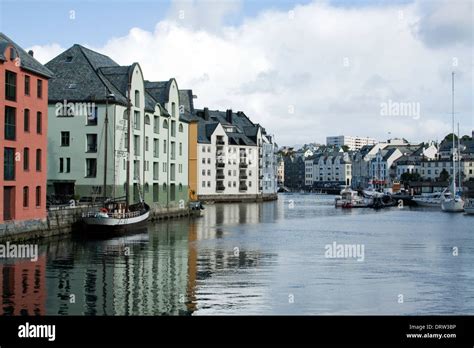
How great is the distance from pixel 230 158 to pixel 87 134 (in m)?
94.8

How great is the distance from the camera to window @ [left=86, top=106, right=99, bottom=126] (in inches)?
3051

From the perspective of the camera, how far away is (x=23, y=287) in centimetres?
3212

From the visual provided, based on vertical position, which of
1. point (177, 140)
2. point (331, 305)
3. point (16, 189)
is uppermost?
point (177, 140)

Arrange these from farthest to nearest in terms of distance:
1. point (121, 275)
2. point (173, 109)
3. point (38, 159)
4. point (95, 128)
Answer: point (173, 109)
point (95, 128)
point (38, 159)
point (121, 275)

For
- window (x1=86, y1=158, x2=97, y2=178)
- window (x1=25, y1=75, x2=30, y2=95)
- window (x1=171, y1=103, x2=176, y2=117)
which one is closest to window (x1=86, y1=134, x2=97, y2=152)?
window (x1=86, y1=158, x2=97, y2=178)

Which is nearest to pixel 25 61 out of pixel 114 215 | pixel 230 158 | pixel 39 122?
pixel 39 122

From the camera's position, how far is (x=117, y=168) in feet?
254

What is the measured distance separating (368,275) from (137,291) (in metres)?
13.4

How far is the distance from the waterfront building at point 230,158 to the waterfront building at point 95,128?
76.9m

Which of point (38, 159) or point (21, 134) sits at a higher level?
point (21, 134)

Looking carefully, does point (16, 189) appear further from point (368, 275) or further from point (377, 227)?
point (377, 227)

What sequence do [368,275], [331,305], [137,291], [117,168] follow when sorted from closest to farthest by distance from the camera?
1. [331,305]
2. [137,291]
3. [368,275]
4. [117,168]

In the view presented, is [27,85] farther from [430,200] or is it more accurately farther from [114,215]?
[430,200]
